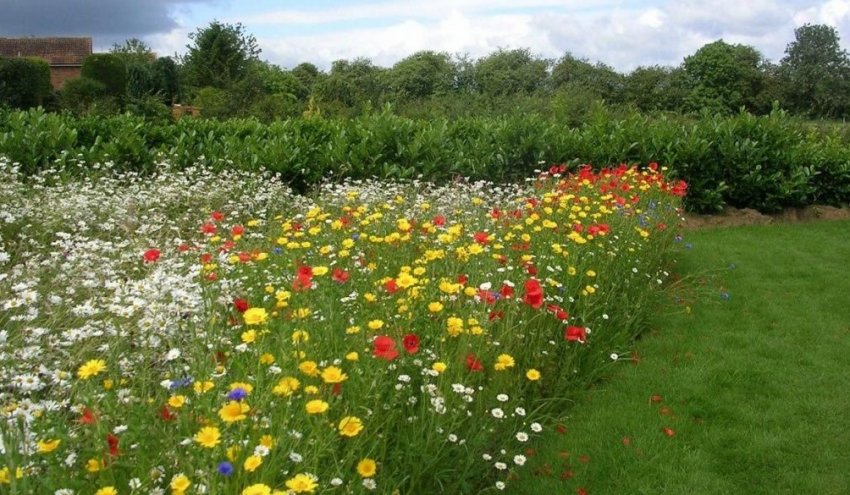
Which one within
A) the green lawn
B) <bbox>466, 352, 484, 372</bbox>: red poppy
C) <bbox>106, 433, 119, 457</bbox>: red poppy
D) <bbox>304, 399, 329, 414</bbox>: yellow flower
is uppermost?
<bbox>304, 399, 329, 414</bbox>: yellow flower

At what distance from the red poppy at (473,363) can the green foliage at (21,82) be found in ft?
93.3

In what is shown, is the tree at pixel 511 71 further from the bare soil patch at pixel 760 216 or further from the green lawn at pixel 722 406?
the green lawn at pixel 722 406

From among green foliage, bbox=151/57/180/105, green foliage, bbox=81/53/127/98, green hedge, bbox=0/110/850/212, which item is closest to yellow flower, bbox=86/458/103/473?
green hedge, bbox=0/110/850/212

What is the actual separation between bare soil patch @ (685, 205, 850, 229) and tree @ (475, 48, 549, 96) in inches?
1331

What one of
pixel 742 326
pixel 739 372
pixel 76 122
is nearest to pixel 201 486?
pixel 739 372

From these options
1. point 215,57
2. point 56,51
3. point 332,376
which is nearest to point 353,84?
point 215,57

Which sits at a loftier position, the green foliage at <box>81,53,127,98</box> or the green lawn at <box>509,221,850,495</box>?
the green foliage at <box>81,53,127,98</box>

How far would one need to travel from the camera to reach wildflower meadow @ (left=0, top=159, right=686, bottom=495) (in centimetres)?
198

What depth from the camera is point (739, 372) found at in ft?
15.1

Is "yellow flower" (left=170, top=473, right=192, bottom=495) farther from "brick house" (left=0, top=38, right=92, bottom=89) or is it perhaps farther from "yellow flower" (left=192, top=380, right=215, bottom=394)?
"brick house" (left=0, top=38, right=92, bottom=89)

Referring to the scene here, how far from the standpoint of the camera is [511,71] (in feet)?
164

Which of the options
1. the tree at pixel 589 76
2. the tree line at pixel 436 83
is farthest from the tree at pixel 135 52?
the tree at pixel 589 76

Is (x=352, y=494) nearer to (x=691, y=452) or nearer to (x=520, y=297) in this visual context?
(x=520, y=297)

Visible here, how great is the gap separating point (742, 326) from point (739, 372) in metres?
1.01
